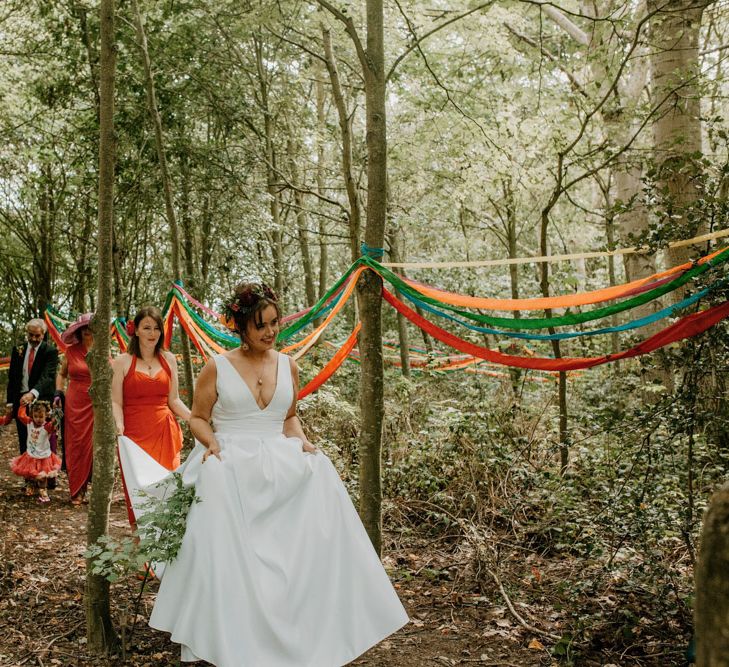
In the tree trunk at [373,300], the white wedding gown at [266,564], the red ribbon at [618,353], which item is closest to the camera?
the white wedding gown at [266,564]

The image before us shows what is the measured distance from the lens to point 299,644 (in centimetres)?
268

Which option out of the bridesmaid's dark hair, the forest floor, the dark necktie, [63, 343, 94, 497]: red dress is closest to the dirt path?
the forest floor

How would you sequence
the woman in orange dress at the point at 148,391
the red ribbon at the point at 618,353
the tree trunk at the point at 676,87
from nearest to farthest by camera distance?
the red ribbon at the point at 618,353 → the woman in orange dress at the point at 148,391 → the tree trunk at the point at 676,87

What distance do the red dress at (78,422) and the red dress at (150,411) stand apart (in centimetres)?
153

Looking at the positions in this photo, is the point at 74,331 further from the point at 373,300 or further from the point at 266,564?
the point at 266,564

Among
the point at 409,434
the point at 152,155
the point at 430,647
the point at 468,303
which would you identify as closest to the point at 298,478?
the point at 430,647

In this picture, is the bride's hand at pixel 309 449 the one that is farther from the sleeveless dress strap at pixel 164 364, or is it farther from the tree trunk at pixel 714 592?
the tree trunk at pixel 714 592

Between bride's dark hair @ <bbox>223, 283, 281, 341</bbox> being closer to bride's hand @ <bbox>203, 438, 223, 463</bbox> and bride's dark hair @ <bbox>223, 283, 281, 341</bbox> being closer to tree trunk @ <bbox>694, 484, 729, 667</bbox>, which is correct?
bride's hand @ <bbox>203, 438, 223, 463</bbox>

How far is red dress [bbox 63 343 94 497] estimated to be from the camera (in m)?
5.76

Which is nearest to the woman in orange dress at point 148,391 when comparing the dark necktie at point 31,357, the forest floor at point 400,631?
the forest floor at point 400,631

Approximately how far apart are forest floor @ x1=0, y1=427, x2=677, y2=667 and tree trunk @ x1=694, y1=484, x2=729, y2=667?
2394 mm

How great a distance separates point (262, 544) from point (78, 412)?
3.63 m

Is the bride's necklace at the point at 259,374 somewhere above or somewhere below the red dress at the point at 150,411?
above

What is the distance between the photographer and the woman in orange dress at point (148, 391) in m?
4.37
